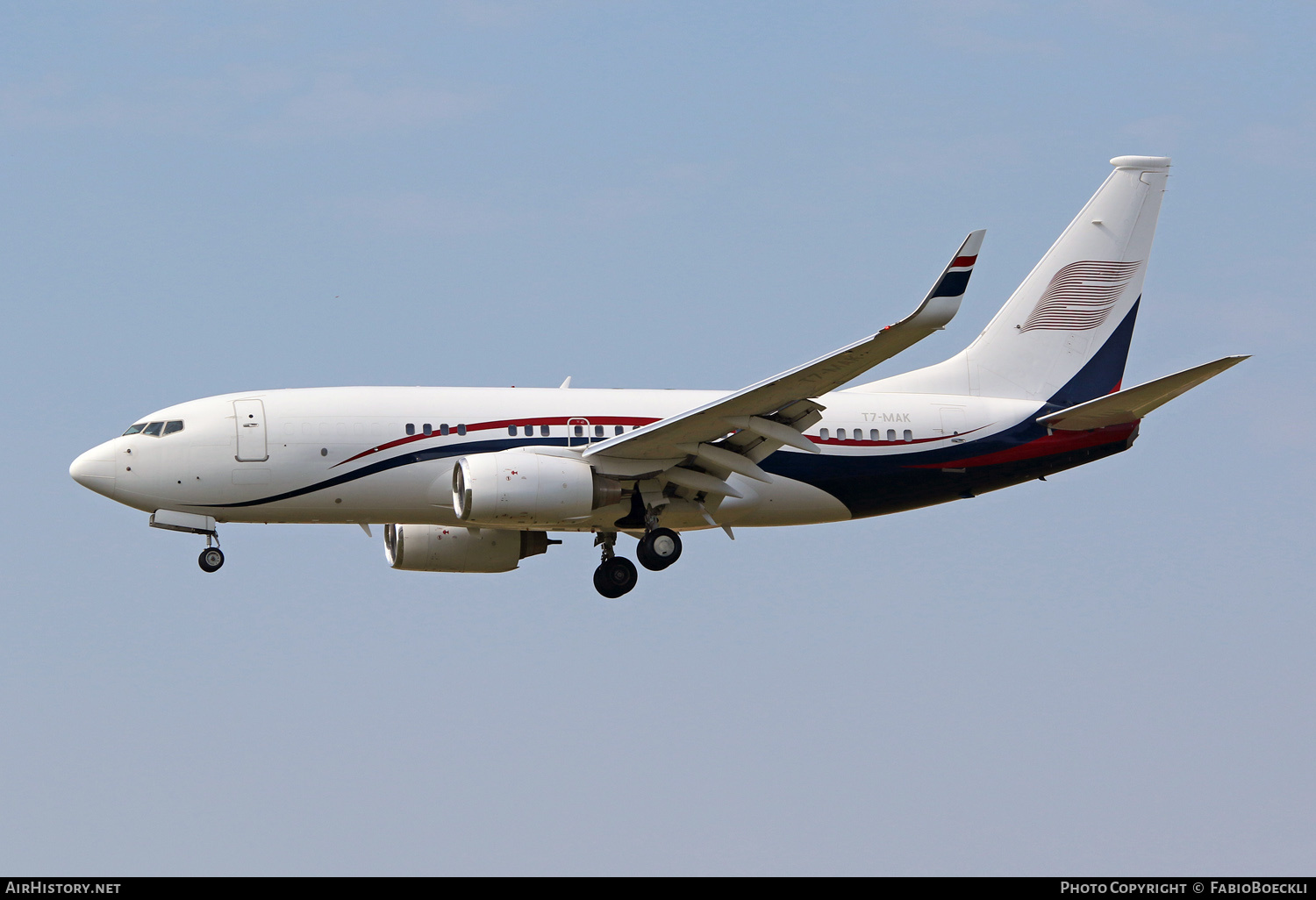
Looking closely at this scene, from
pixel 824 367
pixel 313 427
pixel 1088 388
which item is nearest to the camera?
pixel 824 367

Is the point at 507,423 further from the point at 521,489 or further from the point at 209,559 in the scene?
the point at 209,559

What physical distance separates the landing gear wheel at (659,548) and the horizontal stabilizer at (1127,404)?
28.1 feet

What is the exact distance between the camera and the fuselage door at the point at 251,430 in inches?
1293

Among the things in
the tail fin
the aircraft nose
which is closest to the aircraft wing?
the tail fin

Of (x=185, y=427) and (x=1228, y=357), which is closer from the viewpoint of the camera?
(x=1228, y=357)

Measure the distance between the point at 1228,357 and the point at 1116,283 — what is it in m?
8.74

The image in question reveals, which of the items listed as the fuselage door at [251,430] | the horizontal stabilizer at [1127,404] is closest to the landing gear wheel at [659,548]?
the fuselage door at [251,430]

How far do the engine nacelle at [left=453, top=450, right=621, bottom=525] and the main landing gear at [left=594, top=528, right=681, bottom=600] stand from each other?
2.19 meters

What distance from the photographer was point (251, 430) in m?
33.1

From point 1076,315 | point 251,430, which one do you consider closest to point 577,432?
point 251,430

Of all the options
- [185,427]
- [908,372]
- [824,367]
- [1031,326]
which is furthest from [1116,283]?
[185,427]

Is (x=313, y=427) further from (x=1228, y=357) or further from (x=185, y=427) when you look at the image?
(x=1228, y=357)

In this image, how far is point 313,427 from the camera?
1303 inches
